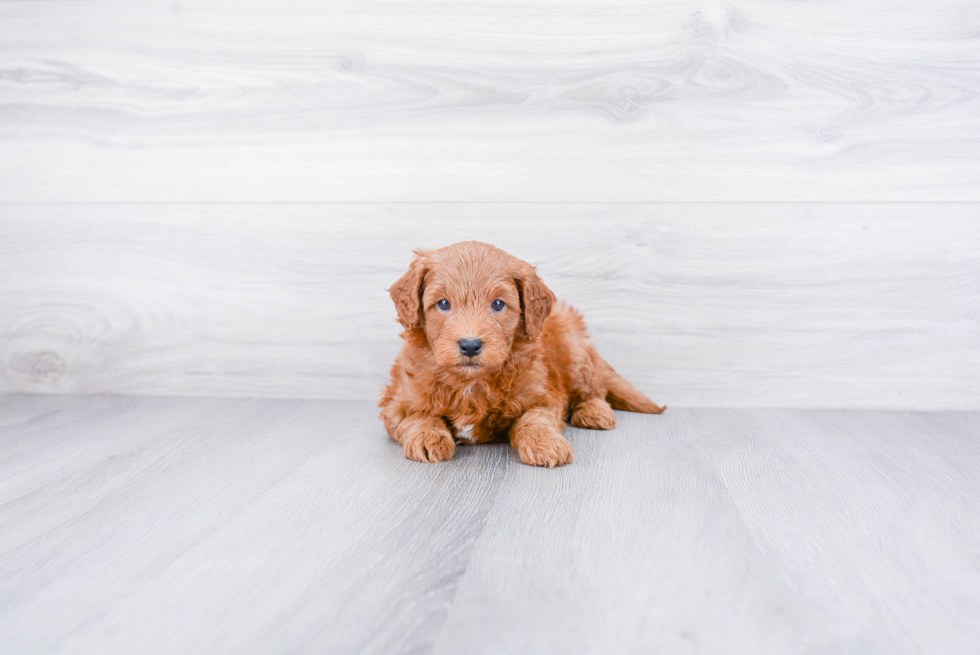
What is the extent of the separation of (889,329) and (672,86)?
1.12 m

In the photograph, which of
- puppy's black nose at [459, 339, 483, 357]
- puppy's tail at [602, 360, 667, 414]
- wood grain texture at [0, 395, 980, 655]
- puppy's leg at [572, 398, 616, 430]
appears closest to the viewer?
wood grain texture at [0, 395, 980, 655]

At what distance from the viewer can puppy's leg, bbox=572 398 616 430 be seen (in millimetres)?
2014

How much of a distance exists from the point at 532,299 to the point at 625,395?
62 centimetres

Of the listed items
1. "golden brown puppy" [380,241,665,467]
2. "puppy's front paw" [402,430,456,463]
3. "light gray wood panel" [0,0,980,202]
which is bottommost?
"puppy's front paw" [402,430,456,463]

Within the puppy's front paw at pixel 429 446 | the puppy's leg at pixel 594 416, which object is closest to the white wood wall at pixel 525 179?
the puppy's leg at pixel 594 416

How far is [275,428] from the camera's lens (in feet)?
6.74

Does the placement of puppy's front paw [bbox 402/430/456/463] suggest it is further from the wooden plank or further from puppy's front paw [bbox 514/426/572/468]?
puppy's front paw [bbox 514/426/572/468]

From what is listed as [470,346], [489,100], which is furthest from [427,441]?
[489,100]

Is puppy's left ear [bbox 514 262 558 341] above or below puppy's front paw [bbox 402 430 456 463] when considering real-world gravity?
above

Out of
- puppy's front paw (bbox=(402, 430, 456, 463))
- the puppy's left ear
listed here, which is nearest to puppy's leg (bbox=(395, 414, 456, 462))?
puppy's front paw (bbox=(402, 430, 456, 463))

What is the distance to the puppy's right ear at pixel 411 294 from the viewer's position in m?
1.75

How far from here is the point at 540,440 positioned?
65.6 inches

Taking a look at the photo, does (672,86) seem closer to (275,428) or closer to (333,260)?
(333,260)

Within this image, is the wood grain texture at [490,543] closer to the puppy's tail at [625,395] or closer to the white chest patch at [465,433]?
the white chest patch at [465,433]
